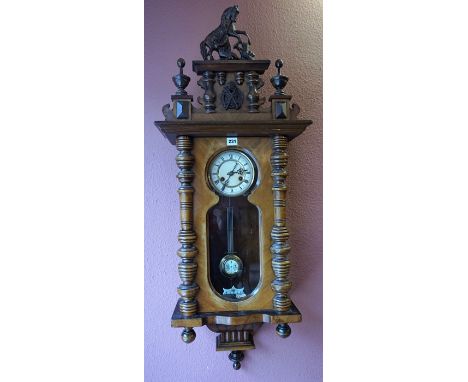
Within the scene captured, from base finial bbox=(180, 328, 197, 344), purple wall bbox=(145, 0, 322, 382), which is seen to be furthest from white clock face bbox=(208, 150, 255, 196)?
base finial bbox=(180, 328, 197, 344)

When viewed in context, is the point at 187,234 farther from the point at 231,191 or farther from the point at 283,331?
the point at 283,331

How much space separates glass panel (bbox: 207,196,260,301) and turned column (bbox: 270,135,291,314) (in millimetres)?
51

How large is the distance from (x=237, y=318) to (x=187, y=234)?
21cm

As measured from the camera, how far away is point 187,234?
25.7 inches

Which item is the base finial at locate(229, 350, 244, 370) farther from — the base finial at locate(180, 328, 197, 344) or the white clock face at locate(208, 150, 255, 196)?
the white clock face at locate(208, 150, 255, 196)

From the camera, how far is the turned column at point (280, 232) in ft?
2.14

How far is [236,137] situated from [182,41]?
1.17 feet

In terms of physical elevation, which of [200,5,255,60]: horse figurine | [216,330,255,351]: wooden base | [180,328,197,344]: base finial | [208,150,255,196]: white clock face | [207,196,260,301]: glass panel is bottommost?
[216,330,255,351]: wooden base

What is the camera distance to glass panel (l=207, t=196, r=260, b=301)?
2.26 feet

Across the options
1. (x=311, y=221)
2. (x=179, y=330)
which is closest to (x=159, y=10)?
(x=311, y=221)

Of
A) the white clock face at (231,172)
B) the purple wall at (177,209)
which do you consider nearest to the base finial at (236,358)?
the purple wall at (177,209)

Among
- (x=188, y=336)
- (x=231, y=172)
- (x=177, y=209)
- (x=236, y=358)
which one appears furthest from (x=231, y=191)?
(x=236, y=358)

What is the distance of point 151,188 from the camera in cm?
82

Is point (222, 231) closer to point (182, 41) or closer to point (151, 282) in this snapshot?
point (151, 282)
